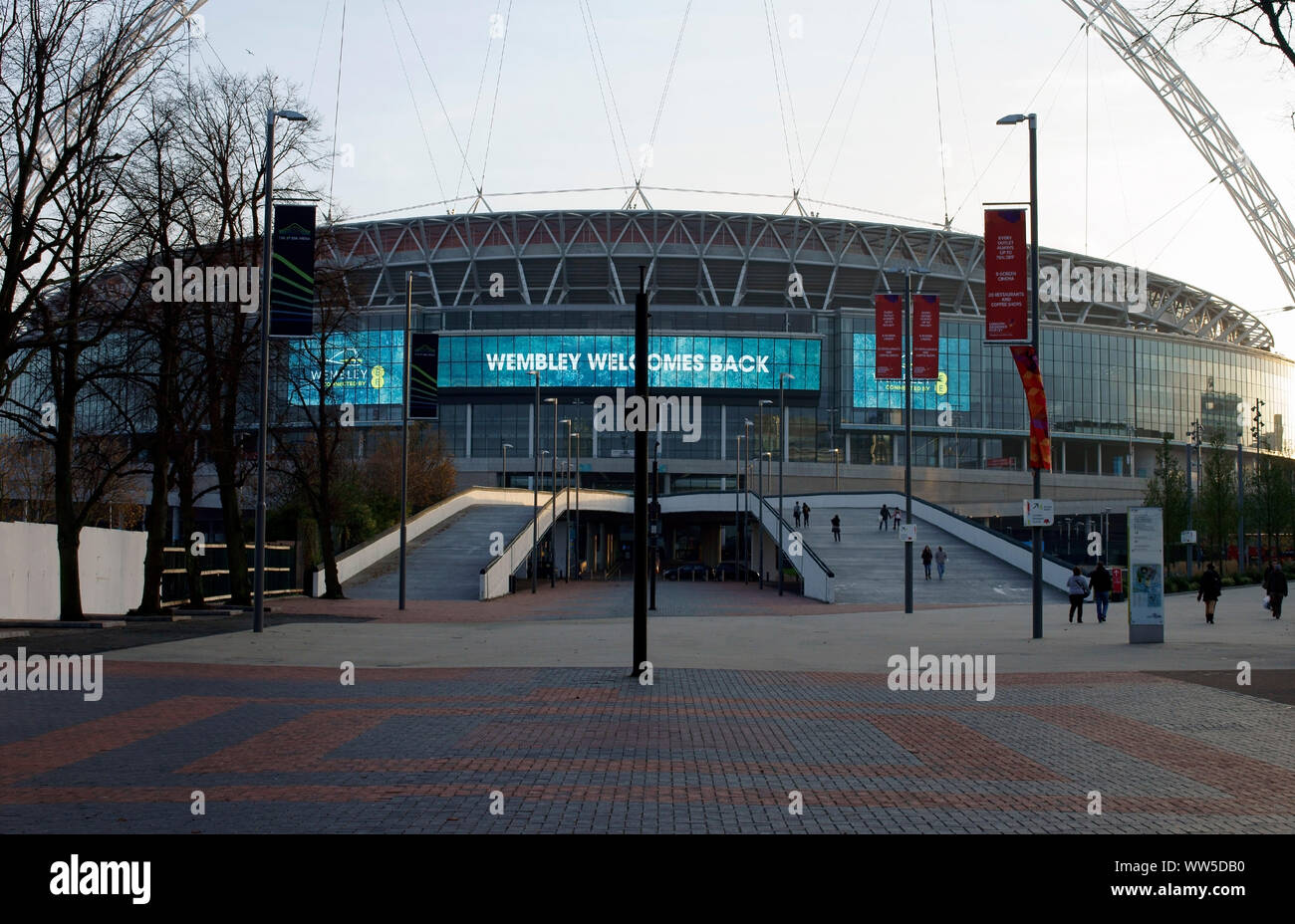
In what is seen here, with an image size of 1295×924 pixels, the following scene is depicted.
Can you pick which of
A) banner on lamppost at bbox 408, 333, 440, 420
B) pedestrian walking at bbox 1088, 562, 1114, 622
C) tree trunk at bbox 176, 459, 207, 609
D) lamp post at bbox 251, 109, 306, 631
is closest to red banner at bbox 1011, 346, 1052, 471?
pedestrian walking at bbox 1088, 562, 1114, 622

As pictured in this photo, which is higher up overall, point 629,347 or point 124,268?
point 629,347

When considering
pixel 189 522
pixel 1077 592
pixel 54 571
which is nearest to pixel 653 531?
pixel 1077 592

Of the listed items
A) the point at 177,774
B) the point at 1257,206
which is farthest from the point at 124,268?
the point at 1257,206

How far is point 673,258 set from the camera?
383 feet

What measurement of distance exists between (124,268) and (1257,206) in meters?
119

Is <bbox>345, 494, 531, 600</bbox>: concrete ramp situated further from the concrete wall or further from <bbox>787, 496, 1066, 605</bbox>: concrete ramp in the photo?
<bbox>787, 496, 1066, 605</bbox>: concrete ramp

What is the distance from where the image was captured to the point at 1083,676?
18750 millimetres

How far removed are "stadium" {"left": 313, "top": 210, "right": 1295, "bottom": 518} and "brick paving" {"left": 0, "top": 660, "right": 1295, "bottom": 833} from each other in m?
92.4

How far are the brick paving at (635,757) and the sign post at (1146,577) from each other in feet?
23.1

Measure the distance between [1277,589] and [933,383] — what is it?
85.0 m

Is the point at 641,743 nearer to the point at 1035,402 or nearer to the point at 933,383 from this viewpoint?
the point at 1035,402

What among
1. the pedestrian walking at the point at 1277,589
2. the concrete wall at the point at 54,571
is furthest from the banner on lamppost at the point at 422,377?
the pedestrian walking at the point at 1277,589
